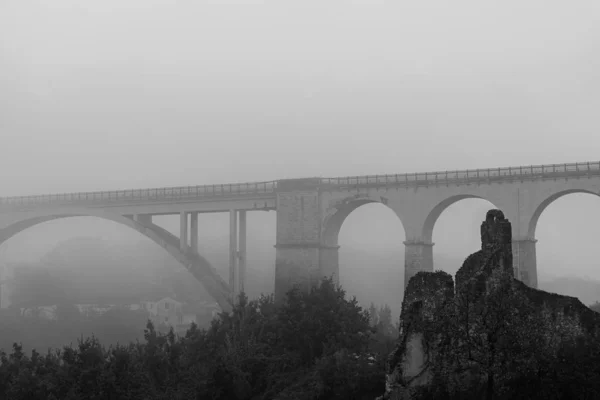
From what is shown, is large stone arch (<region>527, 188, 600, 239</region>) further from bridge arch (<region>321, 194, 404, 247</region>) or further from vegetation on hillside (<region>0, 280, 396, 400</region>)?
vegetation on hillside (<region>0, 280, 396, 400</region>)

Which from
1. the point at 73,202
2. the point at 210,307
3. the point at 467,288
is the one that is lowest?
the point at 210,307

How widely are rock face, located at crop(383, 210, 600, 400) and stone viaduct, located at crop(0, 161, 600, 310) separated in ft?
57.1

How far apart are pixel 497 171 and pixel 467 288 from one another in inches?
768

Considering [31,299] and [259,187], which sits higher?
[259,187]

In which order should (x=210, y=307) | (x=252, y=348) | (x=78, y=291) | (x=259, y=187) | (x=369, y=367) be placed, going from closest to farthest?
(x=369, y=367) < (x=252, y=348) < (x=259, y=187) < (x=210, y=307) < (x=78, y=291)

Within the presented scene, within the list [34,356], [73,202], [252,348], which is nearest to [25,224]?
[73,202]

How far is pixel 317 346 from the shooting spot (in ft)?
94.8

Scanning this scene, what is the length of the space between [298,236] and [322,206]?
2352mm

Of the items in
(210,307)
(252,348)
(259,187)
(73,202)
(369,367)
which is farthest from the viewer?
(210,307)

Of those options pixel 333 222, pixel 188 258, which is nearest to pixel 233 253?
pixel 188 258

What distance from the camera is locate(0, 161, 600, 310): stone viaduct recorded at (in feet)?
108

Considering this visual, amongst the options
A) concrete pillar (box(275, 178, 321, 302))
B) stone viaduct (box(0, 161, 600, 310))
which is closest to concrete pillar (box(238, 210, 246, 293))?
stone viaduct (box(0, 161, 600, 310))

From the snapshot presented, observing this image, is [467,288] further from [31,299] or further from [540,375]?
→ [31,299]

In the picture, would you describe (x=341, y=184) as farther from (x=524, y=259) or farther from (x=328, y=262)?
(x=524, y=259)
